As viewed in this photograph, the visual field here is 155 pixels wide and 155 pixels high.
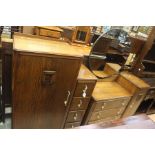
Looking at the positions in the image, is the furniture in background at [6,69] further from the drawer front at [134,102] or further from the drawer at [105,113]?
the drawer front at [134,102]

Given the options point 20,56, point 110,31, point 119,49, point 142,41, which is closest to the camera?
point 20,56

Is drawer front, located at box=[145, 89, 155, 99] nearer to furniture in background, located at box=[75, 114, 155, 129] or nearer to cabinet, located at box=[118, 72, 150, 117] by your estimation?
cabinet, located at box=[118, 72, 150, 117]

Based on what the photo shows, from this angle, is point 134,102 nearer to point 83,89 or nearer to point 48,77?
point 83,89

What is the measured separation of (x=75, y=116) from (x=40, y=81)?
0.59 meters

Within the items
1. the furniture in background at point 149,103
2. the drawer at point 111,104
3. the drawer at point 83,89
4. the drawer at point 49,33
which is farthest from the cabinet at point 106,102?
the drawer at point 49,33

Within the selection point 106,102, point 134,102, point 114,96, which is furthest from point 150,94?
point 106,102

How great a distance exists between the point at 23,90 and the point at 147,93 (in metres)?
1.56

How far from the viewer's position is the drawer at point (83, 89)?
1.29 m

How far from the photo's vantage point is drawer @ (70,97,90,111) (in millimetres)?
1374

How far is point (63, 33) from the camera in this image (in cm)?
166

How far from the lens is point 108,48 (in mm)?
1716

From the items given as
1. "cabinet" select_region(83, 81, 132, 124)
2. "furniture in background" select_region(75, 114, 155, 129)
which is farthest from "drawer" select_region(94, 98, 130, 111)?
"furniture in background" select_region(75, 114, 155, 129)
